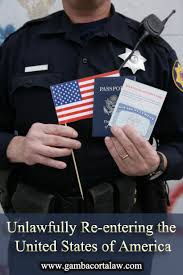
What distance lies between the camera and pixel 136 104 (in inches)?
41.1

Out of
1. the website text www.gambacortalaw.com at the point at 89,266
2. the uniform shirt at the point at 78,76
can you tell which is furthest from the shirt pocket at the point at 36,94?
the website text www.gambacortalaw.com at the point at 89,266

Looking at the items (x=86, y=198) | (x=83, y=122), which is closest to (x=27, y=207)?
(x=86, y=198)

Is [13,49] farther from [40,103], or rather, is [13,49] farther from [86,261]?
[86,261]

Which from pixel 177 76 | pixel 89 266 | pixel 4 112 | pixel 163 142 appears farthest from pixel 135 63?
pixel 89 266

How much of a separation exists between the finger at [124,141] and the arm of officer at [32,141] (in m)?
0.10

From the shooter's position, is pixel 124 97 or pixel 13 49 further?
pixel 13 49

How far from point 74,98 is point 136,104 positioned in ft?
0.55

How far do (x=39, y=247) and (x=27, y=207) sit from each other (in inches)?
4.7

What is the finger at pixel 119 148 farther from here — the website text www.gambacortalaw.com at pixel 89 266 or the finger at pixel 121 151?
the website text www.gambacortalaw.com at pixel 89 266

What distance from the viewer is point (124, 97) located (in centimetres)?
104

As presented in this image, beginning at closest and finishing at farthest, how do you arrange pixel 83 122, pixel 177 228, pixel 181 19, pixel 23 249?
pixel 83 122
pixel 23 249
pixel 181 19
pixel 177 228

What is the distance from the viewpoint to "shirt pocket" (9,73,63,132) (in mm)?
1150

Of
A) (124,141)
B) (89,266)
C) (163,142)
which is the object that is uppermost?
(124,141)

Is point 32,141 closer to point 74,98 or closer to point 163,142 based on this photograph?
point 74,98
